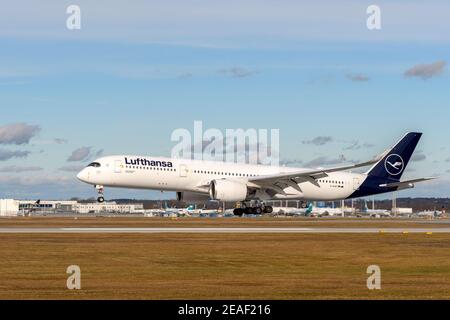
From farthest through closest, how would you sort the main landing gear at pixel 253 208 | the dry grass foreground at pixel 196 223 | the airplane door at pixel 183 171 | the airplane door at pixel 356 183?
the airplane door at pixel 356 183
the main landing gear at pixel 253 208
the airplane door at pixel 183 171
the dry grass foreground at pixel 196 223

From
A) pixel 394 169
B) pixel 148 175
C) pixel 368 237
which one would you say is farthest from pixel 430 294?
pixel 394 169

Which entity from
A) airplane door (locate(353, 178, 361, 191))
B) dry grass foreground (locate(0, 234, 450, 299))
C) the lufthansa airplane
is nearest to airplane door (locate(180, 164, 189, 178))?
the lufthansa airplane

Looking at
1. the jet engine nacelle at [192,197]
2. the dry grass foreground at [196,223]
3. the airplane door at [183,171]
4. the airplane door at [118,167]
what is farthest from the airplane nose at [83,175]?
the jet engine nacelle at [192,197]

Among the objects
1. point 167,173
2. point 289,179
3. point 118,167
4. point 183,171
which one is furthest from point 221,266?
point 289,179

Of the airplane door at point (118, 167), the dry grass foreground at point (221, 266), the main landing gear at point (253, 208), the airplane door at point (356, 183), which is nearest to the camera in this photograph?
the dry grass foreground at point (221, 266)

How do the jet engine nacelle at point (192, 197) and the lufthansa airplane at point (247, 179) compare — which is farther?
the jet engine nacelle at point (192, 197)

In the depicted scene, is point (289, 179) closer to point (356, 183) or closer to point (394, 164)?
point (356, 183)

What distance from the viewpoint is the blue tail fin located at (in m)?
94.4

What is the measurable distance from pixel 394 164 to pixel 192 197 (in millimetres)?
25542

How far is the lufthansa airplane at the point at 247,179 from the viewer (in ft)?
257

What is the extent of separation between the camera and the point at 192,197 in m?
85.4

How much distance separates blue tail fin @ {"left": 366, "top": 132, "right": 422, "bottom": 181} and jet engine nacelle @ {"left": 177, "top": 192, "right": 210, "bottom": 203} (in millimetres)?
21580

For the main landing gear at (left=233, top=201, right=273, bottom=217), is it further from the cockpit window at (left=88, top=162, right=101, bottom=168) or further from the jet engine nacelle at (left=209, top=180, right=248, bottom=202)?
the cockpit window at (left=88, top=162, right=101, bottom=168)

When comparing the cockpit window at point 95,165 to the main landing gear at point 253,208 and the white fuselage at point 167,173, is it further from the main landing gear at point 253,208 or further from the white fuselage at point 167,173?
the main landing gear at point 253,208
